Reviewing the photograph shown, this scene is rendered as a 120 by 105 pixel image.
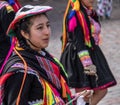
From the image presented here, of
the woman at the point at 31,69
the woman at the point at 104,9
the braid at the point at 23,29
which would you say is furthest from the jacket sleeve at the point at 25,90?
the woman at the point at 104,9

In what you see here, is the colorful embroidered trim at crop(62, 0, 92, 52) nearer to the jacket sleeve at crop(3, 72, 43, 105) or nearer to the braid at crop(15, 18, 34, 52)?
the braid at crop(15, 18, 34, 52)

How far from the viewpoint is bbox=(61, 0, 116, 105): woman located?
5.46 metres

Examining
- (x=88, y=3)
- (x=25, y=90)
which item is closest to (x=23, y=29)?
(x=25, y=90)

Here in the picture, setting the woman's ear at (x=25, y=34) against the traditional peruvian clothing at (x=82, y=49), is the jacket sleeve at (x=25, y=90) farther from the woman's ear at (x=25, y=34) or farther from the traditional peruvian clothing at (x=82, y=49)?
the traditional peruvian clothing at (x=82, y=49)

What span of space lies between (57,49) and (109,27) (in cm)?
287

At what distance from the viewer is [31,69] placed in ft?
10.7

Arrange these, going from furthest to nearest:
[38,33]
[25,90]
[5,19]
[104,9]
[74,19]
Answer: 1. [104,9]
2. [74,19]
3. [5,19]
4. [38,33]
5. [25,90]

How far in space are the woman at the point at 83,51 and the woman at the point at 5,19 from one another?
695mm

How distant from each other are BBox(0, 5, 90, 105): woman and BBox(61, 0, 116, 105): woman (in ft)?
6.38

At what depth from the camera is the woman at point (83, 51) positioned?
546cm

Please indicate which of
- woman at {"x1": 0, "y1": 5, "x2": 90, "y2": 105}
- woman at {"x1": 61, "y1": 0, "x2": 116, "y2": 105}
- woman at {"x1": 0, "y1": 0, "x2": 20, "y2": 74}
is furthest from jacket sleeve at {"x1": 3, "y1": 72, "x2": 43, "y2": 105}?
woman at {"x1": 61, "y1": 0, "x2": 116, "y2": 105}

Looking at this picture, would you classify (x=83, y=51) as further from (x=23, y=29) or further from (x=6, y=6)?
(x=23, y=29)

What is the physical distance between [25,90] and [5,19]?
2053 mm

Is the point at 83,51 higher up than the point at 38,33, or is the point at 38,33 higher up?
the point at 38,33
